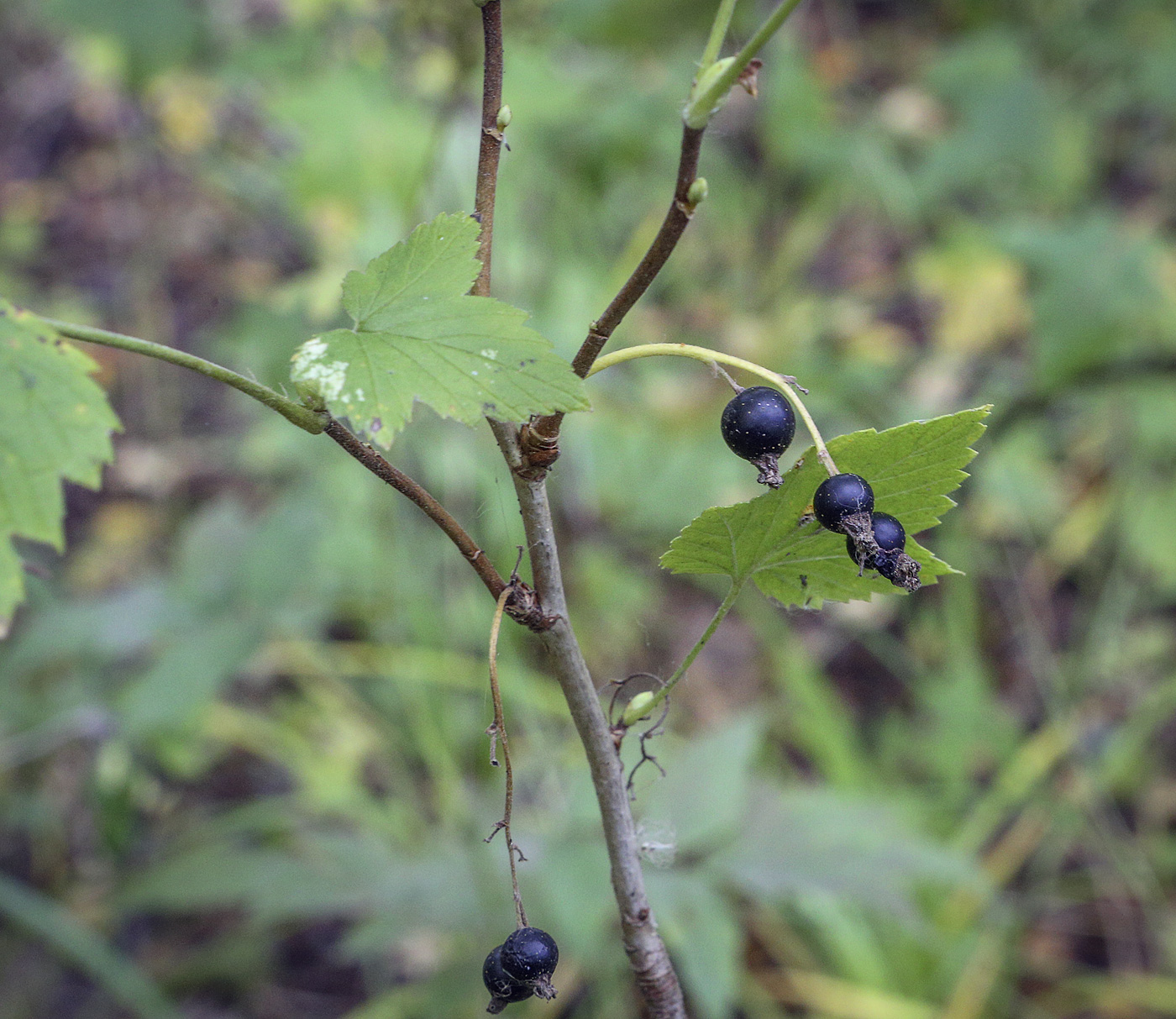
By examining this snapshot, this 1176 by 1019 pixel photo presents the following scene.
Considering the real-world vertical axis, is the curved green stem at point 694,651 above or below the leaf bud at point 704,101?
below

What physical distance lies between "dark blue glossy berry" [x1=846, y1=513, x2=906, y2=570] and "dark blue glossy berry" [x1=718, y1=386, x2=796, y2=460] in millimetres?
69

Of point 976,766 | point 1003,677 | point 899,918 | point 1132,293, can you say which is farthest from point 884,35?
point 899,918

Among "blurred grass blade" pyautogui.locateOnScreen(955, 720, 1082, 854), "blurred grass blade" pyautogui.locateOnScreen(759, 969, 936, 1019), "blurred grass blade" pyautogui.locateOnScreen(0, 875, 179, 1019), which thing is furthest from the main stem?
"blurred grass blade" pyautogui.locateOnScreen(955, 720, 1082, 854)

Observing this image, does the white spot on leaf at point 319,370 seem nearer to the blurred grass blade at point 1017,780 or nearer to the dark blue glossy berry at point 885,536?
the dark blue glossy berry at point 885,536

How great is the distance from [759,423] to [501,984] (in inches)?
14.8

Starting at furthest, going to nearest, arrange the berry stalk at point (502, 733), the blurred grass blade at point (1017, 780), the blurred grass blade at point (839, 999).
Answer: the blurred grass blade at point (1017, 780) < the blurred grass blade at point (839, 999) < the berry stalk at point (502, 733)

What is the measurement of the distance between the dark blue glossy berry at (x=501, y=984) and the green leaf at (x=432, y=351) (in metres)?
0.33

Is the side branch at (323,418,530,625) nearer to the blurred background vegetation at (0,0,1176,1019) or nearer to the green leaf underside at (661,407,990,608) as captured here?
the green leaf underside at (661,407,990,608)

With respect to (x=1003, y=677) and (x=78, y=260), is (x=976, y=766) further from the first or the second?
(x=78, y=260)

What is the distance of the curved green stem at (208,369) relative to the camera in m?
0.51

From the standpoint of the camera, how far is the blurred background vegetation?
1.70 m

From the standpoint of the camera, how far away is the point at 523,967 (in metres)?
0.57

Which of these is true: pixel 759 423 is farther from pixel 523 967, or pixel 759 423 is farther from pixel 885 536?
pixel 523 967

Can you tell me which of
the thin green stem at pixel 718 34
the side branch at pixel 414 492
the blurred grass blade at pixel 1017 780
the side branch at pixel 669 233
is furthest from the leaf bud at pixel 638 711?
the blurred grass blade at pixel 1017 780
